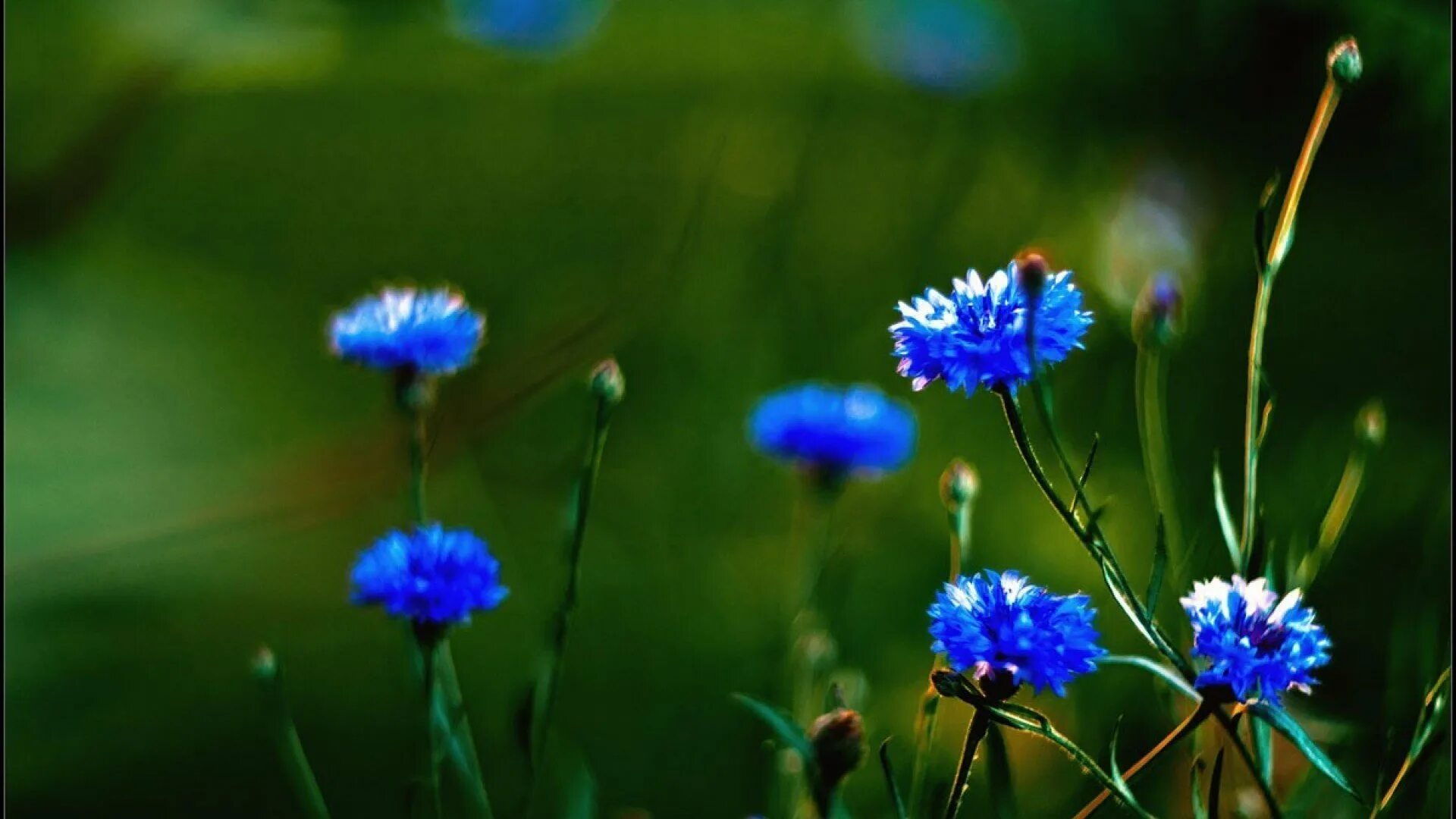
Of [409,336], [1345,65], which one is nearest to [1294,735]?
[1345,65]

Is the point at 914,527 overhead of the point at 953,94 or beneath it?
beneath

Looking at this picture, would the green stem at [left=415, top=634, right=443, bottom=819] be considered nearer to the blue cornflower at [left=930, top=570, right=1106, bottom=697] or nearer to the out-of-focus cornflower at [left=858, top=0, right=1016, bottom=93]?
the blue cornflower at [left=930, top=570, right=1106, bottom=697]

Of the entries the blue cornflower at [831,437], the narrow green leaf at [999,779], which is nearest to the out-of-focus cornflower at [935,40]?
the blue cornflower at [831,437]

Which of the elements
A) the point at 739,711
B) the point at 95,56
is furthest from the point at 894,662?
the point at 95,56

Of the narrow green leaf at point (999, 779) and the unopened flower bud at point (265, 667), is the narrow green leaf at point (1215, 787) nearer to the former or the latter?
the narrow green leaf at point (999, 779)

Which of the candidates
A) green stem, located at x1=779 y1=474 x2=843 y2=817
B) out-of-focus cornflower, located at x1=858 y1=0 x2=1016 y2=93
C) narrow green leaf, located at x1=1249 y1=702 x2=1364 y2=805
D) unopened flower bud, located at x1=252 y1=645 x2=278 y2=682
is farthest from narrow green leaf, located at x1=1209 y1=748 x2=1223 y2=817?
out-of-focus cornflower, located at x1=858 y1=0 x2=1016 y2=93

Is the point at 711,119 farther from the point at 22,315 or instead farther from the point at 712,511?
the point at 22,315
